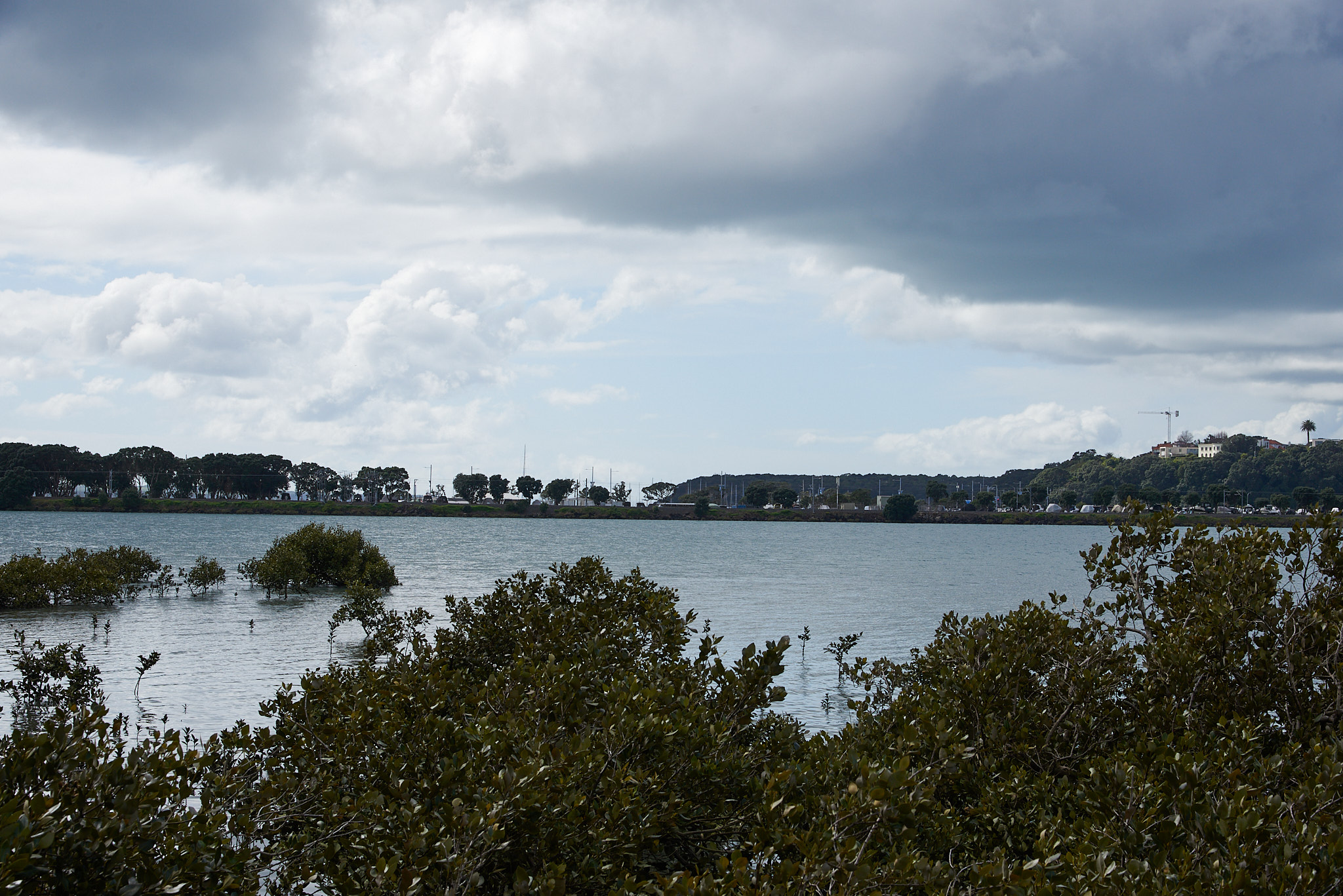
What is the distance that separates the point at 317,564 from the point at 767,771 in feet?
139

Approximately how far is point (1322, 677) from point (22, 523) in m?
148

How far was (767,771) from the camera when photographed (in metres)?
6.47

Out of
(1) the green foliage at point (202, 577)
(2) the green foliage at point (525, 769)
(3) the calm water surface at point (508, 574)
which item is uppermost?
(2) the green foliage at point (525, 769)

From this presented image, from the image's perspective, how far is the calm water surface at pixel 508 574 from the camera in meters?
22.6

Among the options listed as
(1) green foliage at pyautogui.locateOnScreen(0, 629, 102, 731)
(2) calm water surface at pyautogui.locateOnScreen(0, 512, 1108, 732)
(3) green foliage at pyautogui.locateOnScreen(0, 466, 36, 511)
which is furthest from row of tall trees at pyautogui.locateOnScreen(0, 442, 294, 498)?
(1) green foliage at pyautogui.locateOnScreen(0, 629, 102, 731)

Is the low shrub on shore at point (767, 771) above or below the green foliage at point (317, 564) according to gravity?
above

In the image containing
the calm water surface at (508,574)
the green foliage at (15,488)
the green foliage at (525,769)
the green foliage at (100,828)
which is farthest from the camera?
the green foliage at (15,488)

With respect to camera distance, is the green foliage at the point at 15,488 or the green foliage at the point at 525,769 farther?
the green foliage at the point at 15,488

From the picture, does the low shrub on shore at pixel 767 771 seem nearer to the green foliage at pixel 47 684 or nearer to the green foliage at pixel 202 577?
the green foliage at pixel 47 684

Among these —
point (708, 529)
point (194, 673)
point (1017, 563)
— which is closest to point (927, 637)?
point (194, 673)

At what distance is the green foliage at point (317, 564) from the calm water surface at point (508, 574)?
3.32 ft

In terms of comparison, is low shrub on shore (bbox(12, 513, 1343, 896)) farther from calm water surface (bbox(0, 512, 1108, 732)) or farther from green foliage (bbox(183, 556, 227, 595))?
green foliage (bbox(183, 556, 227, 595))

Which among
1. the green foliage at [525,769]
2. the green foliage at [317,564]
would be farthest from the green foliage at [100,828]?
the green foliage at [317,564]

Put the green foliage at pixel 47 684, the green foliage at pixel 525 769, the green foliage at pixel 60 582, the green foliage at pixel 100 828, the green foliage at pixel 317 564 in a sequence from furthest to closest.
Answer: the green foliage at pixel 317 564, the green foliage at pixel 60 582, the green foliage at pixel 47 684, the green foliage at pixel 525 769, the green foliage at pixel 100 828
